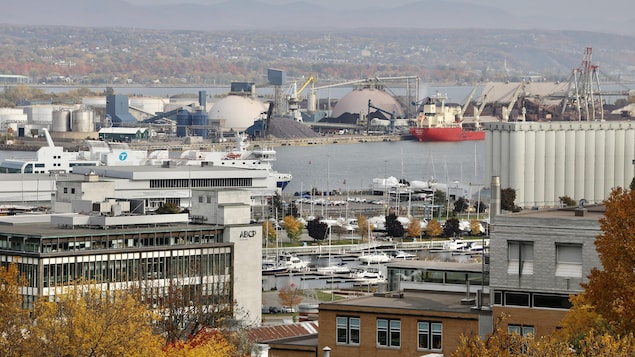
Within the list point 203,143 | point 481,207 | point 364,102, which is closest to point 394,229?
point 481,207

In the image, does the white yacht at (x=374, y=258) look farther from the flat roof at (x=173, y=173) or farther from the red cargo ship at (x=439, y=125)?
the red cargo ship at (x=439, y=125)

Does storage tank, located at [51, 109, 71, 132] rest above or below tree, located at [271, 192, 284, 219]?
above

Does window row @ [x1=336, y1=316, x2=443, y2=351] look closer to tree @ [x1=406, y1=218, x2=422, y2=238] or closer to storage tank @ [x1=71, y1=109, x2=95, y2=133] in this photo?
tree @ [x1=406, y1=218, x2=422, y2=238]

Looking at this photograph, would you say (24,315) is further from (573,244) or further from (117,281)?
(117,281)

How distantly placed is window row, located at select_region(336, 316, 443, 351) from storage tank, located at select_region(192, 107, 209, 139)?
93.7 metres

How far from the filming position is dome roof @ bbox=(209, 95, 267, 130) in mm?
112706

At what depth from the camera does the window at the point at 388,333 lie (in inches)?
512

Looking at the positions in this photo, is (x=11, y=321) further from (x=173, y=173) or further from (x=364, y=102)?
(x=364, y=102)

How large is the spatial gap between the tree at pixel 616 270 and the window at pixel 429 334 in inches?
63.6

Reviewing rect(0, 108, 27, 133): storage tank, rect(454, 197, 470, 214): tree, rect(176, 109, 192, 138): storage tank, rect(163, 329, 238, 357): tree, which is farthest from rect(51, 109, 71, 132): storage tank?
rect(163, 329, 238, 357): tree

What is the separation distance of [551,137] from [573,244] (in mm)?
44480

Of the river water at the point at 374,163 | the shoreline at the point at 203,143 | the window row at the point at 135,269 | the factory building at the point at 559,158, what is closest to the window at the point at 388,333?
the window row at the point at 135,269

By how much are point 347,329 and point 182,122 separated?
98.1 metres

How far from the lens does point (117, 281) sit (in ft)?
72.7
